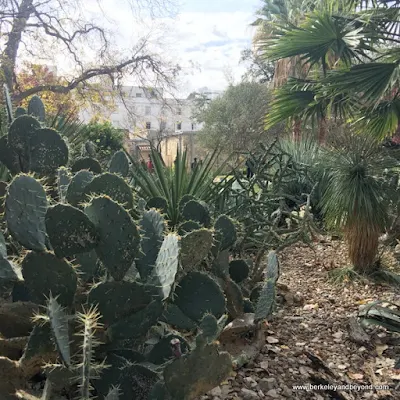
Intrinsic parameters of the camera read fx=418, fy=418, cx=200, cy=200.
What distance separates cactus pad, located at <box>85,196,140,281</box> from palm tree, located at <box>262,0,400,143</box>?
3.98 m

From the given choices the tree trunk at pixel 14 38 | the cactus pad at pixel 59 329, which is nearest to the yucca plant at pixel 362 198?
the cactus pad at pixel 59 329

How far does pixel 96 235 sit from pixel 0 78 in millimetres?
11240

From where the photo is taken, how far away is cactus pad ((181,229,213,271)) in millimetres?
1729

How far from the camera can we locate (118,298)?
4.99ft

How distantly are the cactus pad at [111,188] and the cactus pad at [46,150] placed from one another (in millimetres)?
724

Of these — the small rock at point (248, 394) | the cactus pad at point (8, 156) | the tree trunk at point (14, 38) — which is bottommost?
the small rock at point (248, 394)

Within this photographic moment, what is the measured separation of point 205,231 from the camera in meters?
1.73

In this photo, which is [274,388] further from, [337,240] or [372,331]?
[337,240]

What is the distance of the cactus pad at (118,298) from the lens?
150cm

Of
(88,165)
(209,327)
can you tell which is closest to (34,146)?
(88,165)

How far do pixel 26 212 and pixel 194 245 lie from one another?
0.67 meters

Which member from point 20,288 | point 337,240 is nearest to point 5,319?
point 20,288

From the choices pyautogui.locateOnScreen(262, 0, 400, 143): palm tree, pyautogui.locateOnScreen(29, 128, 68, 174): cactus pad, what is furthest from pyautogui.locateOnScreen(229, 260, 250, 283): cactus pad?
pyautogui.locateOnScreen(262, 0, 400, 143): palm tree

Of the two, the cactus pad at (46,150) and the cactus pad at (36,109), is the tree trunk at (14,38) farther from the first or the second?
the cactus pad at (46,150)
